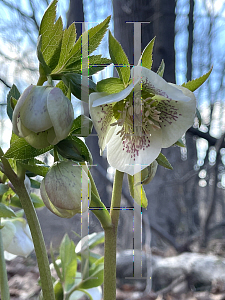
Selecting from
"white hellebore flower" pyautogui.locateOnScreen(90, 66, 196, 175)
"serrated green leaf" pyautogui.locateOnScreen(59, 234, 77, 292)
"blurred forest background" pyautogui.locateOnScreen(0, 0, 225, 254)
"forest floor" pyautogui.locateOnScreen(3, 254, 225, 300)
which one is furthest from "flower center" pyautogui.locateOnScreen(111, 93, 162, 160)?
"forest floor" pyautogui.locateOnScreen(3, 254, 225, 300)

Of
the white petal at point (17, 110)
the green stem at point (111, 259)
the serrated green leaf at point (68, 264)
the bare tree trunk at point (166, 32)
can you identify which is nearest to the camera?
the white petal at point (17, 110)

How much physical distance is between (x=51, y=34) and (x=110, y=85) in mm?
84

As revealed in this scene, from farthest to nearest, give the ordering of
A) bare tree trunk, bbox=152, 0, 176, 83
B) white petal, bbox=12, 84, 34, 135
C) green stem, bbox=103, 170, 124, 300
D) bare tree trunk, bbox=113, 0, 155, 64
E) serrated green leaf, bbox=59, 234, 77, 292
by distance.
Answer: bare tree trunk, bbox=152, 0, 176, 83, bare tree trunk, bbox=113, 0, 155, 64, serrated green leaf, bbox=59, 234, 77, 292, green stem, bbox=103, 170, 124, 300, white petal, bbox=12, 84, 34, 135

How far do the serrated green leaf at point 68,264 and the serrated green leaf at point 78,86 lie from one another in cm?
35

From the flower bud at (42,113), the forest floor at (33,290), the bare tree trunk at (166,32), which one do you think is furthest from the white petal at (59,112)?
the bare tree trunk at (166,32)

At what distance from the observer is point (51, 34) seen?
287mm

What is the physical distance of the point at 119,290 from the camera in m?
1.24

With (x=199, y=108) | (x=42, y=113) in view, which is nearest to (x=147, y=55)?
(x=42, y=113)

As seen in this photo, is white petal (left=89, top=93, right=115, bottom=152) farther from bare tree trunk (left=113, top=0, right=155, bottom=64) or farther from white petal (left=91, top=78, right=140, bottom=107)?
bare tree trunk (left=113, top=0, right=155, bottom=64)

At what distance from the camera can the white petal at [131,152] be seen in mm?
318

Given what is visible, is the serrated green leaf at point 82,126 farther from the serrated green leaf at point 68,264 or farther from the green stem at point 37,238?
the serrated green leaf at point 68,264

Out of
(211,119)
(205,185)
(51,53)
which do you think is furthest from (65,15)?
(205,185)

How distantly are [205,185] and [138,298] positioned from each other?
0.69m

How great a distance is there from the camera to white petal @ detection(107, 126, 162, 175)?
0.32 meters
